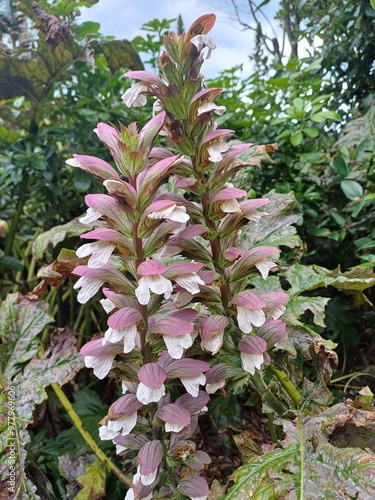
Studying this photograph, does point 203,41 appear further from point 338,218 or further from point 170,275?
point 338,218

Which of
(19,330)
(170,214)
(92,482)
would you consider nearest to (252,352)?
(170,214)

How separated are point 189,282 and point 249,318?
0.11 meters

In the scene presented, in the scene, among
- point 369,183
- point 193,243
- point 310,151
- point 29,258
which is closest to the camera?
point 193,243

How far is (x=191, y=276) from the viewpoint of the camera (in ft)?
1.90

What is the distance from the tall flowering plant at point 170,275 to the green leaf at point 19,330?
0.42 m

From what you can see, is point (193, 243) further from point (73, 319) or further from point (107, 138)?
point (73, 319)

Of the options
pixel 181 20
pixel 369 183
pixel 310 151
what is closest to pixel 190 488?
pixel 369 183

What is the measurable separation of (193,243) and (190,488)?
14.0 inches

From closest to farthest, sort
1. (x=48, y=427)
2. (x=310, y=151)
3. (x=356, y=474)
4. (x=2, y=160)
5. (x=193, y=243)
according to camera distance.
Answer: (x=356, y=474) → (x=193, y=243) → (x=48, y=427) → (x=310, y=151) → (x=2, y=160)

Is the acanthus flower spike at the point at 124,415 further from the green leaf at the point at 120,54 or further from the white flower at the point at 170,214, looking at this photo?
the green leaf at the point at 120,54

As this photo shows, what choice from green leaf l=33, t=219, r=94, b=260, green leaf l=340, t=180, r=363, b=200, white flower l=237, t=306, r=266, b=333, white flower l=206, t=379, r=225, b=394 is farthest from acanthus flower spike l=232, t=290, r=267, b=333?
green leaf l=340, t=180, r=363, b=200

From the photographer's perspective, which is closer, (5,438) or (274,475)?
(274,475)

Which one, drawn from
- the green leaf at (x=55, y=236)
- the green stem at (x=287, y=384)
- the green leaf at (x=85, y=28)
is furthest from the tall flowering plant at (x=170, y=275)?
the green leaf at (x=85, y=28)

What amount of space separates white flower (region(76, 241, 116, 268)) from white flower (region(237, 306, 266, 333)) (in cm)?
21
